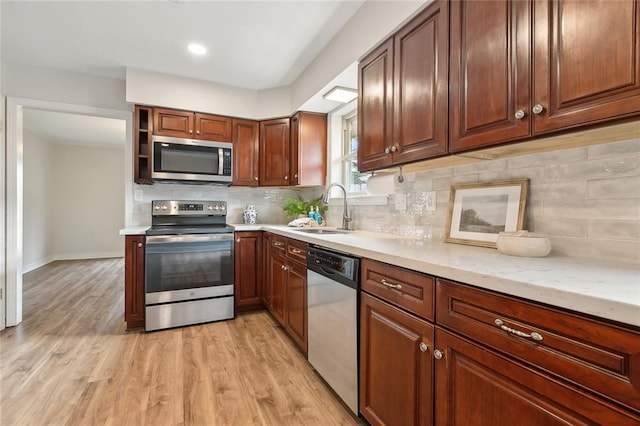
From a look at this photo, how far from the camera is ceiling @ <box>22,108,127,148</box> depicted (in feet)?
14.2

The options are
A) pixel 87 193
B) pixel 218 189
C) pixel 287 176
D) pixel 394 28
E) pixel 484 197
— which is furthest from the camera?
pixel 87 193

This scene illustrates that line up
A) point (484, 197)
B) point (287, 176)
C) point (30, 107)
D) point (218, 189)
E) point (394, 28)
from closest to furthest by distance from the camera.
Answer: point (484, 197) → point (394, 28) → point (30, 107) → point (287, 176) → point (218, 189)

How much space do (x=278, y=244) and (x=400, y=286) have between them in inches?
64.4

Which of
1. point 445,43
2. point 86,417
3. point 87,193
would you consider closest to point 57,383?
point 86,417

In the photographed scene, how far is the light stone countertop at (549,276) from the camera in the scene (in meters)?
0.61

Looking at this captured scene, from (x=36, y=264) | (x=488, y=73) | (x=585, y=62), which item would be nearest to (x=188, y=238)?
(x=488, y=73)

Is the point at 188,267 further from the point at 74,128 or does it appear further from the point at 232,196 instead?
the point at 74,128

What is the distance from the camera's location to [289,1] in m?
1.94

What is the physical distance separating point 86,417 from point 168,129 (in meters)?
2.47

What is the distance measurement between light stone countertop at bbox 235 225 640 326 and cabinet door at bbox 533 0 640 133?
0.46 metres

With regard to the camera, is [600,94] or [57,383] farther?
[57,383]

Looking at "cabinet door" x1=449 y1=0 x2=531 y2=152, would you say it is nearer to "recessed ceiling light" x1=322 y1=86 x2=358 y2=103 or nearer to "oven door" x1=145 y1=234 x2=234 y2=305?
"recessed ceiling light" x1=322 y1=86 x2=358 y2=103

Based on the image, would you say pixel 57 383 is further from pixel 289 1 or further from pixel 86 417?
pixel 289 1

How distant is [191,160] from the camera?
3.06 metres
